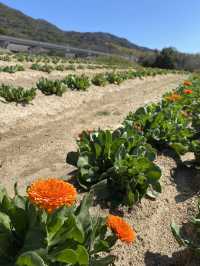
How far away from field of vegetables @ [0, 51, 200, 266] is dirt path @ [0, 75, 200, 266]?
0.04 ft

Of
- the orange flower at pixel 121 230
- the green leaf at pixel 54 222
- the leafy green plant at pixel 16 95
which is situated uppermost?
the green leaf at pixel 54 222

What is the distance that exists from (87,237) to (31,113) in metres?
7.84

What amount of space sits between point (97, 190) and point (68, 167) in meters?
1.70

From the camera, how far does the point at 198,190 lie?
5.11m

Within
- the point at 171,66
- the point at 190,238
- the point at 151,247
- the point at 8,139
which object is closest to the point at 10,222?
the point at 151,247

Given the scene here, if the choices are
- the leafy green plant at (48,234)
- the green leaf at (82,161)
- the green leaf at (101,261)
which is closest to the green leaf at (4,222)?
the leafy green plant at (48,234)

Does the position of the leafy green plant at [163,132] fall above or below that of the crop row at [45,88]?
above

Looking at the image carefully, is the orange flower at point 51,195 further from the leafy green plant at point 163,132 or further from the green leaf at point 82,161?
the leafy green plant at point 163,132

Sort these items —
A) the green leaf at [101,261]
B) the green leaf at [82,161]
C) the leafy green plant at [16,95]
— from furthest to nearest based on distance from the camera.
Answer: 1. the leafy green plant at [16,95]
2. the green leaf at [82,161]
3. the green leaf at [101,261]

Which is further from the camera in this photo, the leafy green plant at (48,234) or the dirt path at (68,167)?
the dirt path at (68,167)

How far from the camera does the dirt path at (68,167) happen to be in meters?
3.72

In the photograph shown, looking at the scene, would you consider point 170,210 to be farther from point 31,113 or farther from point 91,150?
point 31,113

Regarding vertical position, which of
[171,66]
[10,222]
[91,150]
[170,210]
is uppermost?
[10,222]

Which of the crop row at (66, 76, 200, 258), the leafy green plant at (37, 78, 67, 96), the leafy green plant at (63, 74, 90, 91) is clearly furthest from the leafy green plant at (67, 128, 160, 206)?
the leafy green plant at (63, 74, 90, 91)
